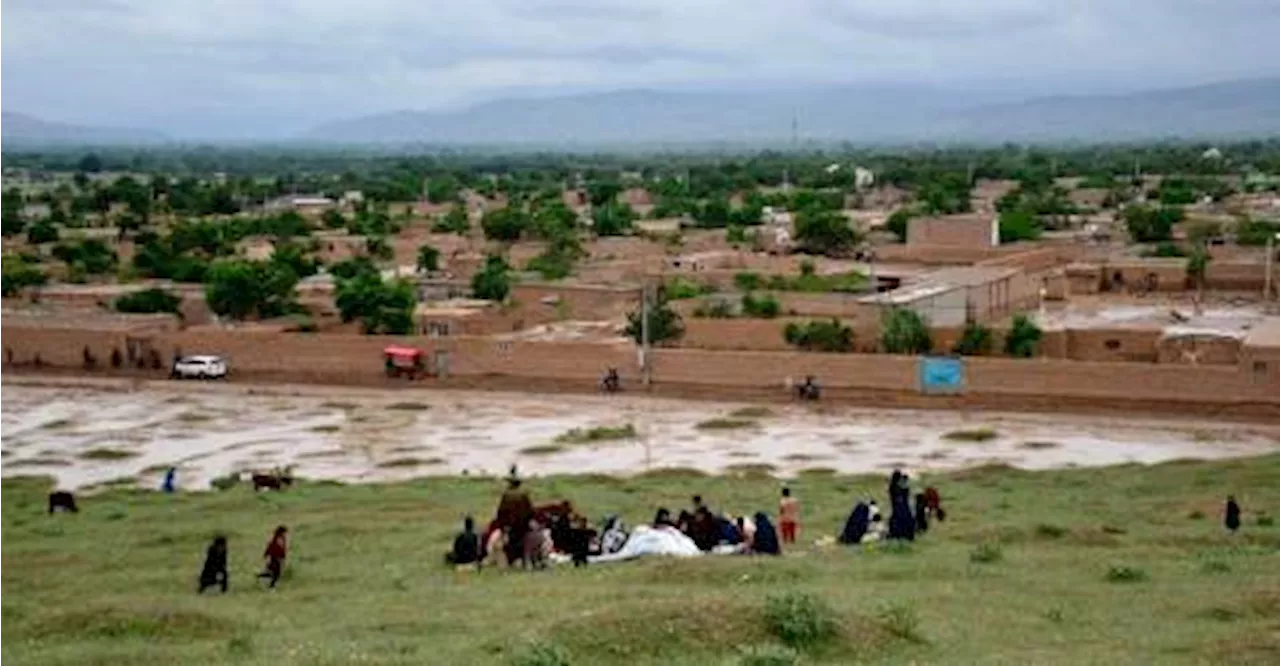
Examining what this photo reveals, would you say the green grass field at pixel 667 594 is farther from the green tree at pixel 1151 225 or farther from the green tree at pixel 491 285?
the green tree at pixel 1151 225

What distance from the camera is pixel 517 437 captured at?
34250 millimetres

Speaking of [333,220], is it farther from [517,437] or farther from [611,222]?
[517,437]

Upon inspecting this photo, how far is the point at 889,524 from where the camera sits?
18.2 meters

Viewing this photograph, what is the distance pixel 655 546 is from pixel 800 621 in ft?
14.9

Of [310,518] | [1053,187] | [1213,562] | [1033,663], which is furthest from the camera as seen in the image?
[1053,187]

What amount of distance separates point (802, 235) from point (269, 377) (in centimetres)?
3012

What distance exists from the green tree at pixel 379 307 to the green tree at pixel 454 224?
29.5 meters

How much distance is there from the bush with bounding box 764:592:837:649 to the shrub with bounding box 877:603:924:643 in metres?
0.36

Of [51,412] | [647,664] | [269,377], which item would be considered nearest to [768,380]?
[269,377]

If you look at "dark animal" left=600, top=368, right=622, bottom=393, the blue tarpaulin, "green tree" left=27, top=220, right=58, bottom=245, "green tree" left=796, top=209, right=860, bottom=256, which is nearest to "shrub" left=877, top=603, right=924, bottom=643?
the blue tarpaulin

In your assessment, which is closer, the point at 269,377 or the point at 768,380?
the point at 768,380

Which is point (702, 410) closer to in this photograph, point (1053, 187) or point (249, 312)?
point (249, 312)

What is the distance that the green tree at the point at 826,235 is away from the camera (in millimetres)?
66250

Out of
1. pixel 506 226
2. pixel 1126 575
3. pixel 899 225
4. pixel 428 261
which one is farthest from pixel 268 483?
pixel 899 225
